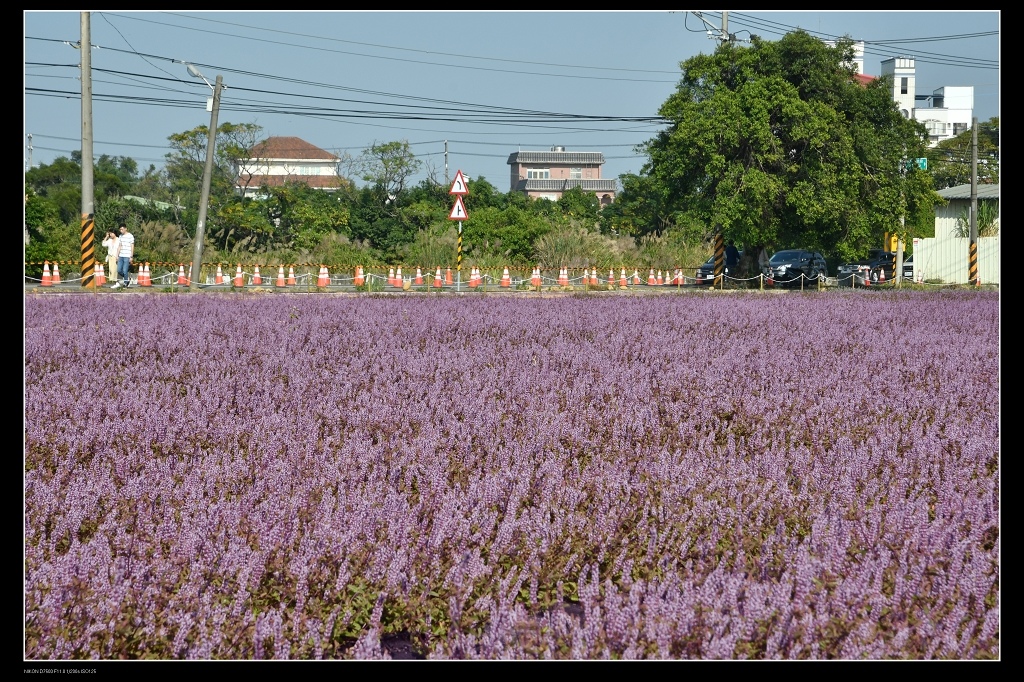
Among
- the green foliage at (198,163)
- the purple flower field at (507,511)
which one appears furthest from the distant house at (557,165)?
the purple flower field at (507,511)

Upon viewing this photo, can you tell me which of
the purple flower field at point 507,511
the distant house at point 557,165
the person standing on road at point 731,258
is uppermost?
the distant house at point 557,165

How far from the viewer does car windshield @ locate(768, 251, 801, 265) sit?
116 feet

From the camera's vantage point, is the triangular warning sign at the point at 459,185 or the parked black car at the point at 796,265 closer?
the triangular warning sign at the point at 459,185

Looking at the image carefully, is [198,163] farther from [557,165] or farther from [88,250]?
[557,165]

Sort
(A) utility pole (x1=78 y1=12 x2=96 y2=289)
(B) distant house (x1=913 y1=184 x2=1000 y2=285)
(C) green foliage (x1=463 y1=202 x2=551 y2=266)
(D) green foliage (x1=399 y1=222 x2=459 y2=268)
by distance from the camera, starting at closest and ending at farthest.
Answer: (A) utility pole (x1=78 y1=12 x2=96 y2=289) → (D) green foliage (x1=399 y1=222 x2=459 y2=268) → (B) distant house (x1=913 y1=184 x2=1000 y2=285) → (C) green foliage (x1=463 y1=202 x2=551 y2=266)

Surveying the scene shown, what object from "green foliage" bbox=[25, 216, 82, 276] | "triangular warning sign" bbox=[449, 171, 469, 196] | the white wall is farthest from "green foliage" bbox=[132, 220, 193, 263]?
the white wall

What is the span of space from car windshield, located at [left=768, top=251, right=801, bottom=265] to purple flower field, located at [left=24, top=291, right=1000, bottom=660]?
29.4 metres

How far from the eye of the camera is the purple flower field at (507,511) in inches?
92.8

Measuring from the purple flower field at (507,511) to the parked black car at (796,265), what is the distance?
28231 mm

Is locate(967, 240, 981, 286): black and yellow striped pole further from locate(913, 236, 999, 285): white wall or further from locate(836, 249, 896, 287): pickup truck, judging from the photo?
locate(836, 249, 896, 287): pickup truck

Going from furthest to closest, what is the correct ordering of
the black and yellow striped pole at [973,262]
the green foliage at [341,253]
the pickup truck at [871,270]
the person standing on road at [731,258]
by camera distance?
the pickup truck at [871,270] → the green foliage at [341,253] → the black and yellow striped pole at [973,262] → the person standing on road at [731,258]

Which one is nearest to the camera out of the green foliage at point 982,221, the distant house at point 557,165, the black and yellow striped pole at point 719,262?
the black and yellow striped pole at point 719,262

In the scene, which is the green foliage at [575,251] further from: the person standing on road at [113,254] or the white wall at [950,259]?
the person standing on road at [113,254]

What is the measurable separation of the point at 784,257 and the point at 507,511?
111ft
